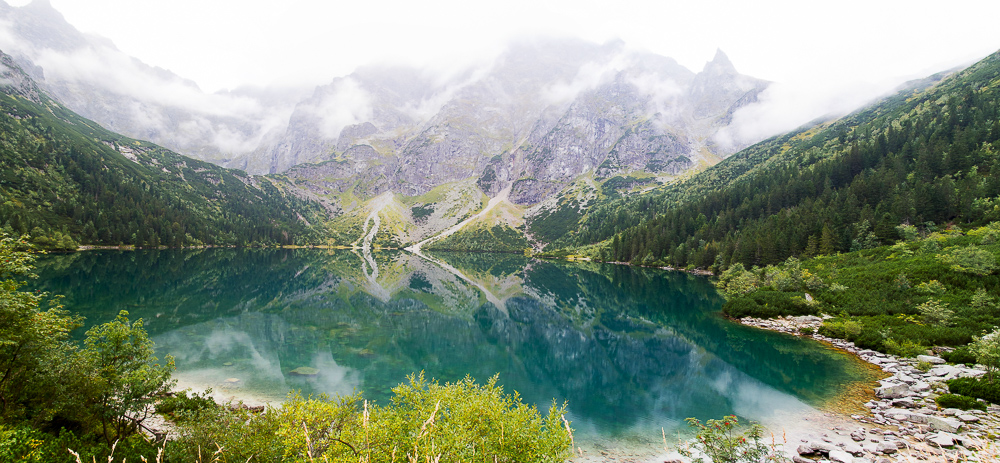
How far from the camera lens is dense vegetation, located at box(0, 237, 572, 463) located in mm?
9617

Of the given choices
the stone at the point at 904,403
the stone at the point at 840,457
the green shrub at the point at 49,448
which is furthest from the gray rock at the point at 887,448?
→ the green shrub at the point at 49,448

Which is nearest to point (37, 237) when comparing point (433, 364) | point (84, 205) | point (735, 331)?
point (84, 205)

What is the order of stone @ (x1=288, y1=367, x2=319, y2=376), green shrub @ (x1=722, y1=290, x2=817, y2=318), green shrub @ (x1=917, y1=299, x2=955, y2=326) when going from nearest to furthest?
stone @ (x1=288, y1=367, x2=319, y2=376), green shrub @ (x1=917, y1=299, x2=955, y2=326), green shrub @ (x1=722, y1=290, x2=817, y2=318)

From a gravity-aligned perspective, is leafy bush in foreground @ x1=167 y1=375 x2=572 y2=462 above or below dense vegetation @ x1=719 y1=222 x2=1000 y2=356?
above

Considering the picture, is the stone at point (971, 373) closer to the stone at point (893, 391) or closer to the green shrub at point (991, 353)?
the green shrub at point (991, 353)

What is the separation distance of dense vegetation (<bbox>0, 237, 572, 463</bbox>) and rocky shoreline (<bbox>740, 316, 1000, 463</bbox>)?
1426 centimetres

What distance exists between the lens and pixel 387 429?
32.3 ft

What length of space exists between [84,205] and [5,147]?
111 feet

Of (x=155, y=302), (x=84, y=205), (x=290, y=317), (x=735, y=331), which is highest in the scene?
(x=84, y=205)

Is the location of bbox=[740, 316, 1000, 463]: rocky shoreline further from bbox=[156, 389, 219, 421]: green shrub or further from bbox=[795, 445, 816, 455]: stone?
bbox=[156, 389, 219, 421]: green shrub

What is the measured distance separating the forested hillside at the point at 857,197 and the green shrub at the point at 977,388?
5848 centimetres

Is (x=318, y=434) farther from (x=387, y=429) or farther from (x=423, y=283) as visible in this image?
(x=423, y=283)

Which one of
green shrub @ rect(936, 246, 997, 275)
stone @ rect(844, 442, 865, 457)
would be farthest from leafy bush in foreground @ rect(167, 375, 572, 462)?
green shrub @ rect(936, 246, 997, 275)

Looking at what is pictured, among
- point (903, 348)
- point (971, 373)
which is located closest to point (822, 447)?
point (971, 373)
